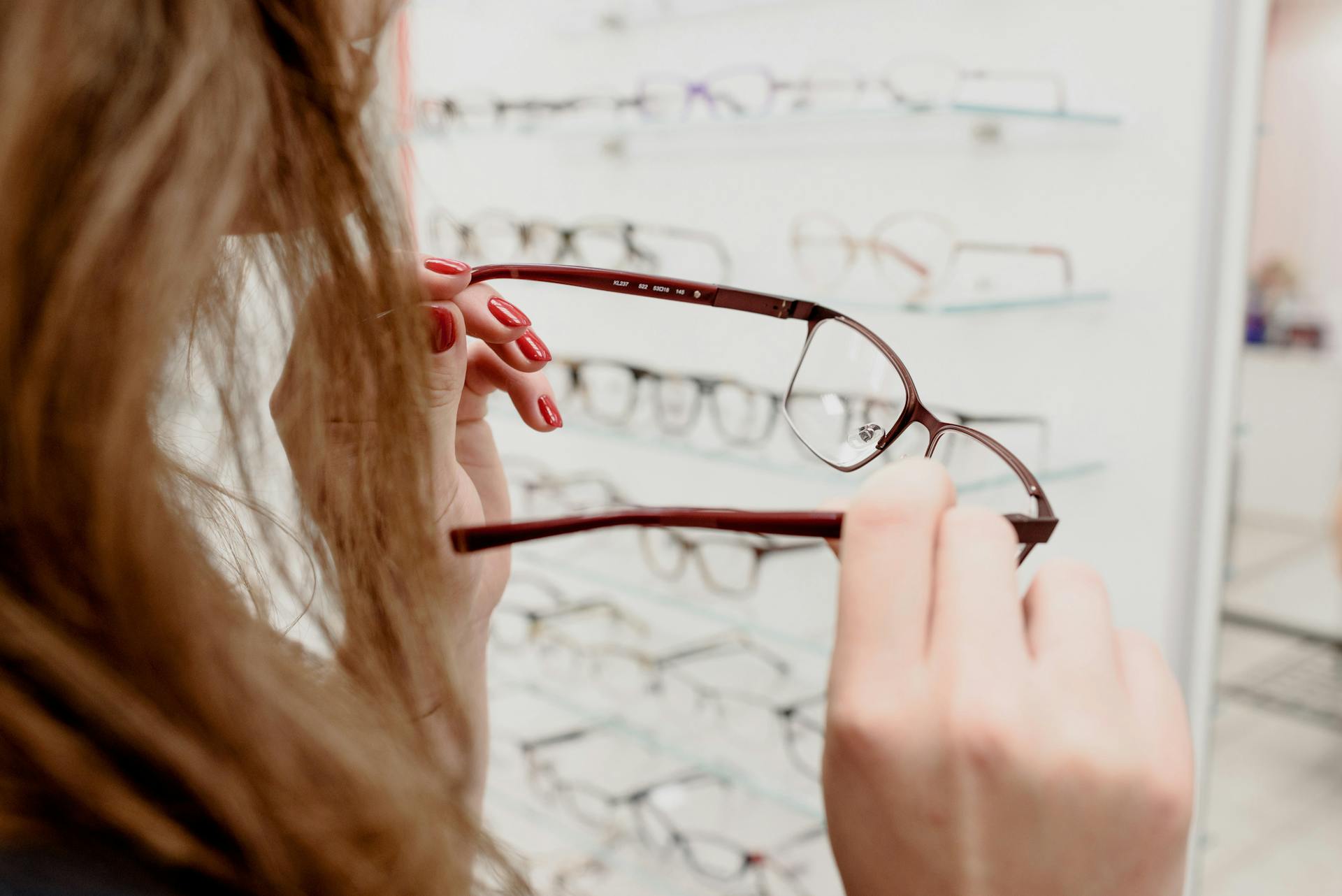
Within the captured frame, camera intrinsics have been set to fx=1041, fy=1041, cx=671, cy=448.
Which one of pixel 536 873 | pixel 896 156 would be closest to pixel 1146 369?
pixel 896 156

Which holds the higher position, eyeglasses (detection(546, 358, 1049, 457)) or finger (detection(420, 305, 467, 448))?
finger (detection(420, 305, 467, 448))

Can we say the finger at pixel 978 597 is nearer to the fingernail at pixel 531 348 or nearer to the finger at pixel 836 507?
the finger at pixel 836 507

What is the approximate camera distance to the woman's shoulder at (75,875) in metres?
0.23

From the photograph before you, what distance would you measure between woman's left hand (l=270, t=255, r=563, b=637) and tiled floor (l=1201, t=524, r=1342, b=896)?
1.02 metres

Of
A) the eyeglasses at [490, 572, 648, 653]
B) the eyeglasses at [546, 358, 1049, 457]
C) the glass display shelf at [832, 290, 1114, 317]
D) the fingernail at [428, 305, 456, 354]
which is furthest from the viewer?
the eyeglasses at [490, 572, 648, 653]

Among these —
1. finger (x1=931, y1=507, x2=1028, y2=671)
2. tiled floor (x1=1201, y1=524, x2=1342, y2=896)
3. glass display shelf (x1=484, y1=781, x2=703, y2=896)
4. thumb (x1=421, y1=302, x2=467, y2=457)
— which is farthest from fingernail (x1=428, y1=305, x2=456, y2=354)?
glass display shelf (x1=484, y1=781, x2=703, y2=896)

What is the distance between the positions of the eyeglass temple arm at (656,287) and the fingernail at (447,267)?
14 mm

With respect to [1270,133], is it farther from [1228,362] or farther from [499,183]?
[499,183]

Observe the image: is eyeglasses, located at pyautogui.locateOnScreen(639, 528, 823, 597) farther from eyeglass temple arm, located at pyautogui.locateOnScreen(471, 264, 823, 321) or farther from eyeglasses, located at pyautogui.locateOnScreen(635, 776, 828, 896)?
eyeglass temple arm, located at pyautogui.locateOnScreen(471, 264, 823, 321)

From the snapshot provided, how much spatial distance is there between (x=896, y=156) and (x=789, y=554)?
586 mm

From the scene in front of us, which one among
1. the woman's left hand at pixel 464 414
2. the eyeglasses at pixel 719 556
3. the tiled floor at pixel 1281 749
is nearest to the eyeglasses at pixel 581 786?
the eyeglasses at pixel 719 556

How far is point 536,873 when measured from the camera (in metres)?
1.82

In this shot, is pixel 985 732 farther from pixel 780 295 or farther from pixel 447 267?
pixel 780 295

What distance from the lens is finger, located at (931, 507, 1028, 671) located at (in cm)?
31
